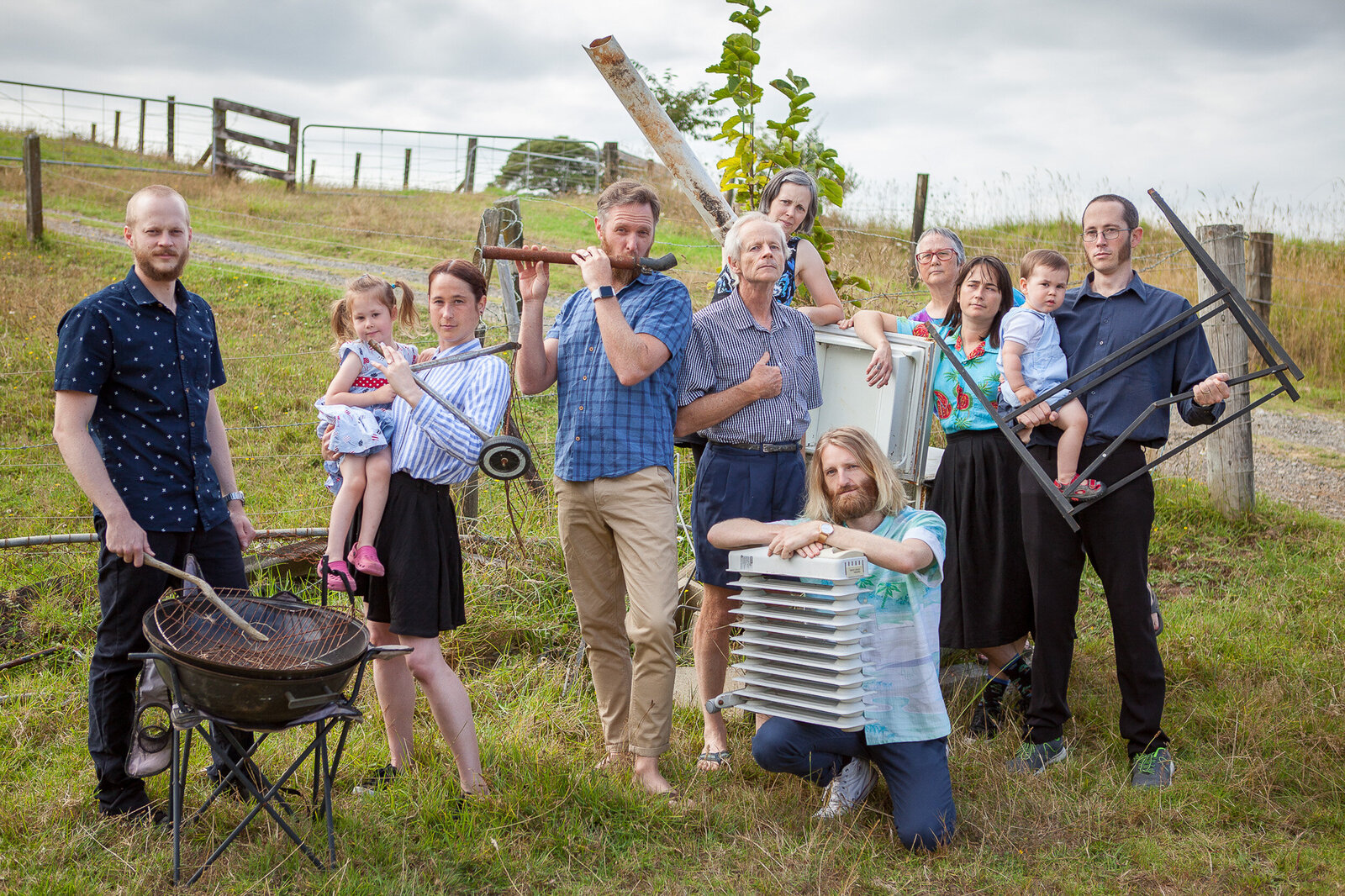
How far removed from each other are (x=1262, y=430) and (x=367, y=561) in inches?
345

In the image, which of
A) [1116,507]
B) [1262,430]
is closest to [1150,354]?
[1116,507]

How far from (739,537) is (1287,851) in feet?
6.76

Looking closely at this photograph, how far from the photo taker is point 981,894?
9.90 ft

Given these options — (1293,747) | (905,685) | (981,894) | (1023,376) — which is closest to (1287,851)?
(1293,747)

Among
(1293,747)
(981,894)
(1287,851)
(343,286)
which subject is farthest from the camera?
(343,286)

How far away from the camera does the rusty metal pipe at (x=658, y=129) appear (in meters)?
4.69

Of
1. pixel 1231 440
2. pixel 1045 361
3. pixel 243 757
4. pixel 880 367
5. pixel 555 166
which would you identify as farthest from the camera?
pixel 555 166

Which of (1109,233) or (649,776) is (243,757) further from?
(1109,233)

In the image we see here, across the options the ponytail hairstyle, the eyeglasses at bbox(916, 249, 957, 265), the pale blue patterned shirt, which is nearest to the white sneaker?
Answer: the pale blue patterned shirt

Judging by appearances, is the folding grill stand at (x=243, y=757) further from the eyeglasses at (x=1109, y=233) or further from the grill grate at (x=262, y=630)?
the eyeglasses at (x=1109, y=233)

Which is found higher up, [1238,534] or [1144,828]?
[1238,534]

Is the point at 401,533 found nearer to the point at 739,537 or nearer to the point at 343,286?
the point at 739,537

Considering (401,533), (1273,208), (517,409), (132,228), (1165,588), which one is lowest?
(1165,588)

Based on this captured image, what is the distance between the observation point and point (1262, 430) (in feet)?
30.1
